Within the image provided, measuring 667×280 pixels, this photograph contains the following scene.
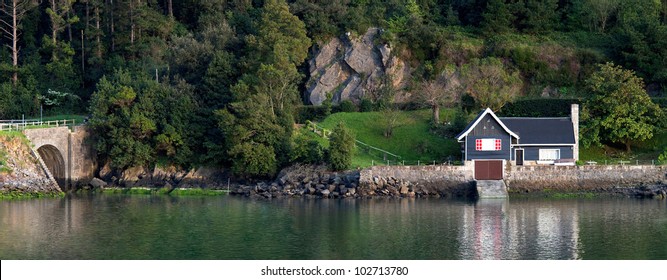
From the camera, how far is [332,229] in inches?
1966

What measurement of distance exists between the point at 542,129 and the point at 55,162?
3480 centimetres

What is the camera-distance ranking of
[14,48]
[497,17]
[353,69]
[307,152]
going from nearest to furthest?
[307,152]
[353,69]
[497,17]
[14,48]

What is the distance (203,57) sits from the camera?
256 ft

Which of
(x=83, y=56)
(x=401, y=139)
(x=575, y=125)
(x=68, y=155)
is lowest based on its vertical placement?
(x=68, y=155)

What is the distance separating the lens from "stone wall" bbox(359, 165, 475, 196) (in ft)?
214

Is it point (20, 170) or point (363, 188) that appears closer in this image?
point (20, 170)

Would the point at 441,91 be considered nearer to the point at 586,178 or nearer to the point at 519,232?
the point at 586,178

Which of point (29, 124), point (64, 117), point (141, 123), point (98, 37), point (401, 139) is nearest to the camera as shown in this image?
point (29, 124)

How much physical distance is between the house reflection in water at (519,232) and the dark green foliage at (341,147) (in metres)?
9.99

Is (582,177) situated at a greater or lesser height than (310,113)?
lesser

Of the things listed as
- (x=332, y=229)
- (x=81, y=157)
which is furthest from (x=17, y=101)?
(x=332, y=229)

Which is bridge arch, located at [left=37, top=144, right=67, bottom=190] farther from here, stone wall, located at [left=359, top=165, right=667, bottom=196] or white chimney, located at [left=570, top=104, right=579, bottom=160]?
white chimney, located at [left=570, top=104, right=579, bottom=160]

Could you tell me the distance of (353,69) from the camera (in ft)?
270
